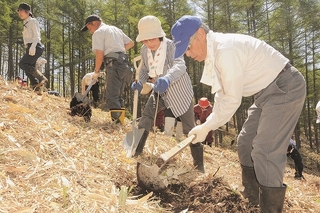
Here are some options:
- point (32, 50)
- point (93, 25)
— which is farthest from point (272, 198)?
point (32, 50)

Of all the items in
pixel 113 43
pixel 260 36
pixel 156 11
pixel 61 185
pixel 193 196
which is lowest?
pixel 193 196

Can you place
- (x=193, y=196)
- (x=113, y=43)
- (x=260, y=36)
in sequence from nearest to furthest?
(x=193, y=196) → (x=113, y=43) → (x=260, y=36)

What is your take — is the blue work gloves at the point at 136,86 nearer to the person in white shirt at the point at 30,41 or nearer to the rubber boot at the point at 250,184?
the rubber boot at the point at 250,184

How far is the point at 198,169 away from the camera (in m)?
3.71

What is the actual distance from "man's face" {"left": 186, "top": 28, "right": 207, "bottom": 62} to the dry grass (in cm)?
112

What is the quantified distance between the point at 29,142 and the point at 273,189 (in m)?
2.54

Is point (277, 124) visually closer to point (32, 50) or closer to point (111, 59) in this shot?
point (111, 59)

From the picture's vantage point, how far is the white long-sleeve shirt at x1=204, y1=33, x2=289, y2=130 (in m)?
2.14

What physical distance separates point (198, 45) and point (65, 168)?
5.58 ft

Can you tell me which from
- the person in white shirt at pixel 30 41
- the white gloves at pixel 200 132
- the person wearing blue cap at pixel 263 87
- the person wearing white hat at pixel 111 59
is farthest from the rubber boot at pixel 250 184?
the person in white shirt at pixel 30 41

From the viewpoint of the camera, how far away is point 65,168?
275 cm

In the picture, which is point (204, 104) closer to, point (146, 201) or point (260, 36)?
point (146, 201)

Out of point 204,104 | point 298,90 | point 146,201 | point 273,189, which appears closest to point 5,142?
point 146,201

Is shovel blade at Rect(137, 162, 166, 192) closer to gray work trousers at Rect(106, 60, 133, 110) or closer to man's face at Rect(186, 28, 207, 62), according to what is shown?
man's face at Rect(186, 28, 207, 62)
